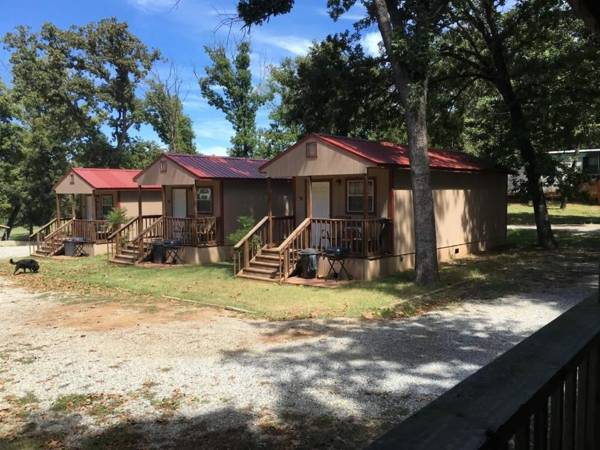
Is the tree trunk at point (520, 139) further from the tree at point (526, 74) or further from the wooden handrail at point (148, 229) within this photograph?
the wooden handrail at point (148, 229)

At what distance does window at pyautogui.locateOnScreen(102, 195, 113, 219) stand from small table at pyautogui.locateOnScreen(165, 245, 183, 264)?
7.40 m

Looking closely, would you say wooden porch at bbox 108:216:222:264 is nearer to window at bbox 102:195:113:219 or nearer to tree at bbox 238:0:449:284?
window at bbox 102:195:113:219

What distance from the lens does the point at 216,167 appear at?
62.2ft

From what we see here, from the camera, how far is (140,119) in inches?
1345

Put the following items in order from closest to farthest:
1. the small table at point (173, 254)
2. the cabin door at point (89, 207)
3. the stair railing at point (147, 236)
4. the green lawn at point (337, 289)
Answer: the green lawn at point (337, 289)
the small table at point (173, 254)
the stair railing at point (147, 236)
the cabin door at point (89, 207)

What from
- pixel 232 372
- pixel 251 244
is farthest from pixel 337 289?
pixel 232 372

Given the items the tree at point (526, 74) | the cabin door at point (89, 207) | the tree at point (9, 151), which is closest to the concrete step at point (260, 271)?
the tree at point (526, 74)

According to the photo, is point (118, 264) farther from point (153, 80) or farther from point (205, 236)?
point (153, 80)

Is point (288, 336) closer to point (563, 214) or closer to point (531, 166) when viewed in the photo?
point (531, 166)

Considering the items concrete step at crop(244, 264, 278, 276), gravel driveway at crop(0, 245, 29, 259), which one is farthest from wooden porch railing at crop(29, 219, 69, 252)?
concrete step at crop(244, 264, 278, 276)

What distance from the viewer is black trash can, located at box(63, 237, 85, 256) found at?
22.0 metres

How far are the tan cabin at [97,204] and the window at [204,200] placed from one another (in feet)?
11.1

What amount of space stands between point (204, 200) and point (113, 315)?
9.77 m

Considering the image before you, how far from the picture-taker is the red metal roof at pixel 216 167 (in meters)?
18.0
